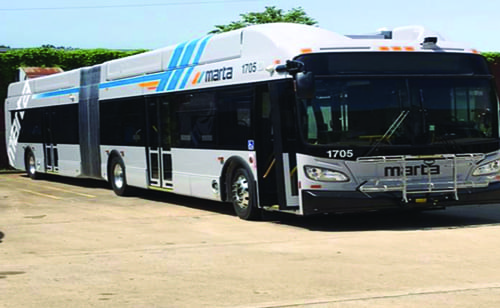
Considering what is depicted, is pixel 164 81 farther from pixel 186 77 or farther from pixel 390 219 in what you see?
pixel 390 219

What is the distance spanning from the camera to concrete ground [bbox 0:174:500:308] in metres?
7.48

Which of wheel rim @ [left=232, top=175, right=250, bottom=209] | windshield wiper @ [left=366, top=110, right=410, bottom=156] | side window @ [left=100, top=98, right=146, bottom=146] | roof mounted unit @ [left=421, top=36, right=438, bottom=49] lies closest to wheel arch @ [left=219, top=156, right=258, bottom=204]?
wheel rim @ [left=232, top=175, right=250, bottom=209]

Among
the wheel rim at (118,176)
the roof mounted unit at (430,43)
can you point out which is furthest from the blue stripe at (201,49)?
the wheel rim at (118,176)

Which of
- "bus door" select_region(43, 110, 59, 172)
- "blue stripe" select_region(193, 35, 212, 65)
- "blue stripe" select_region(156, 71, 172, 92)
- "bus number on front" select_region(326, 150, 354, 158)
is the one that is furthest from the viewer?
"bus door" select_region(43, 110, 59, 172)

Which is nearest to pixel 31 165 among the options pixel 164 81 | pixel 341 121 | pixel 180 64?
pixel 164 81

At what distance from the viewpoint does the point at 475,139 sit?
12.5 meters

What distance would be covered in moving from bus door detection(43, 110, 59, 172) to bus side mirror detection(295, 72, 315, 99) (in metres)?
13.2

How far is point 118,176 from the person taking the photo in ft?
63.3

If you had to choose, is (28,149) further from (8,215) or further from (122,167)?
(8,215)

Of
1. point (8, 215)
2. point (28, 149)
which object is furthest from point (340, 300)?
point (28, 149)

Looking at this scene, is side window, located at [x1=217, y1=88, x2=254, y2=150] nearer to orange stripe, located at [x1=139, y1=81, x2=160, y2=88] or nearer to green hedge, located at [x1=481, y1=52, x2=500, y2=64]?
orange stripe, located at [x1=139, y1=81, x2=160, y2=88]

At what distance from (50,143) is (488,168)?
14.7 metres

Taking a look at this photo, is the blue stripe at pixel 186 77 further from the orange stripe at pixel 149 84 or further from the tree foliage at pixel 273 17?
the tree foliage at pixel 273 17

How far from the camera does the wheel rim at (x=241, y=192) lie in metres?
13.4
